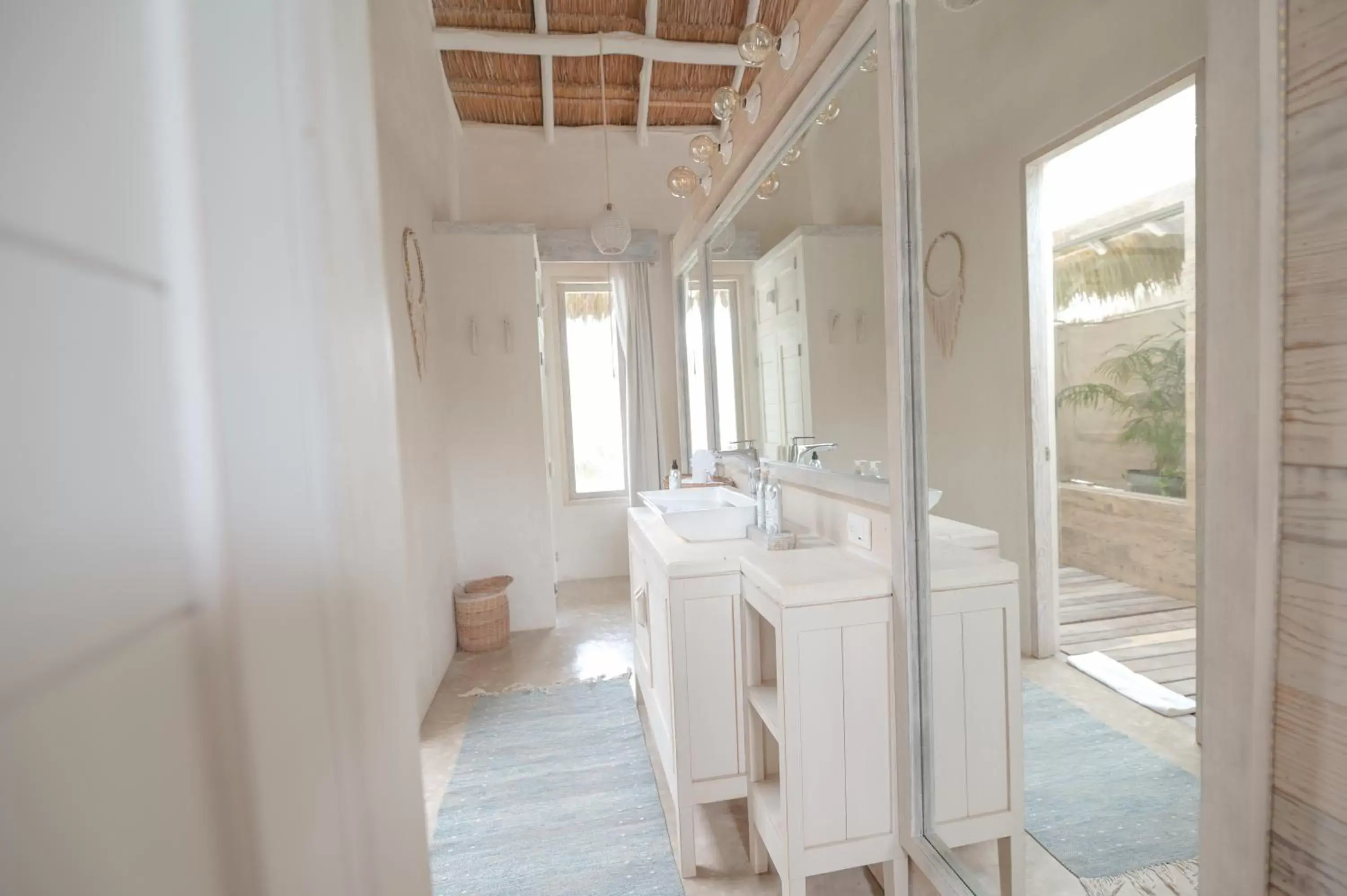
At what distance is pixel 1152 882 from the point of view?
82 cm

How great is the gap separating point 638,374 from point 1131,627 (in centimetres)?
399

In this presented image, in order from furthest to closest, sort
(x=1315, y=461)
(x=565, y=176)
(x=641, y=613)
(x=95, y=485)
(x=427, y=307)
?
1. (x=565, y=176)
2. (x=427, y=307)
3. (x=641, y=613)
4. (x=1315, y=461)
5. (x=95, y=485)

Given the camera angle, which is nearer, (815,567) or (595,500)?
(815,567)

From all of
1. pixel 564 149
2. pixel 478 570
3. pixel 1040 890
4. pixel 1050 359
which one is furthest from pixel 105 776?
pixel 564 149

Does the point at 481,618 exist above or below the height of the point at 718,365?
below

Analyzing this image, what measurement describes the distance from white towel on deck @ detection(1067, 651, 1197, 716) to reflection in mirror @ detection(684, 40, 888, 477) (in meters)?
0.62

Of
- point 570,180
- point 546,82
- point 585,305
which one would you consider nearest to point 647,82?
point 546,82

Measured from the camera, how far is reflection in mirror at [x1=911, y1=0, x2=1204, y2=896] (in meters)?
0.76

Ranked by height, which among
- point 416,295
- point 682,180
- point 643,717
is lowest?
point 643,717

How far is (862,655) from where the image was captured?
1393mm

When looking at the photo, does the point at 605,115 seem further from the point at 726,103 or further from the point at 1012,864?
the point at 1012,864

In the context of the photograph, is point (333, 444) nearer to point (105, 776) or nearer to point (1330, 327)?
point (105, 776)

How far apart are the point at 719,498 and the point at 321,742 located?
2429 mm

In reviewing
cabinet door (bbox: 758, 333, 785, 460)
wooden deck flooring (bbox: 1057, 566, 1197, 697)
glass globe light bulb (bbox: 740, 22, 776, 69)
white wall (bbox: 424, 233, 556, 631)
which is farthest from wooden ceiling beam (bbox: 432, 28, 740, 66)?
wooden deck flooring (bbox: 1057, 566, 1197, 697)
